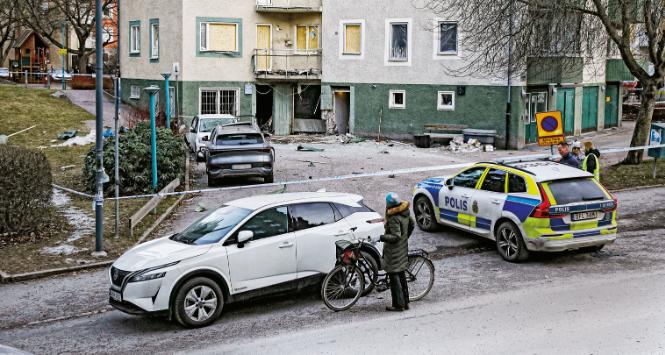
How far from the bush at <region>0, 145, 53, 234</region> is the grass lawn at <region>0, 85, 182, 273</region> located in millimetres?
292

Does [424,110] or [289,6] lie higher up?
[289,6]

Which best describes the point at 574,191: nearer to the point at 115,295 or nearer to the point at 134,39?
the point at 115,295

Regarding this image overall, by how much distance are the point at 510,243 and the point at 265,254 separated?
474 centimetres

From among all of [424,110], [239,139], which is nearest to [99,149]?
[239,139]

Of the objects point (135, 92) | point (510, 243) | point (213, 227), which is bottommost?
point (510, 243)

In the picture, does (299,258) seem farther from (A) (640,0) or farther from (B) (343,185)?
(A) (640,0)

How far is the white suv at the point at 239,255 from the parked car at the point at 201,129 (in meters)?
15.4

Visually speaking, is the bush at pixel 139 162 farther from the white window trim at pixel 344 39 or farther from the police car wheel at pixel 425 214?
the white window trim at pixel 344 39

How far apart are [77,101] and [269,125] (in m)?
10.2

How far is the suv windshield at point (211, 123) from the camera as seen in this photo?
2786cm

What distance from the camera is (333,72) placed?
3512 centimetres

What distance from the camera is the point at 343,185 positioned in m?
21.7

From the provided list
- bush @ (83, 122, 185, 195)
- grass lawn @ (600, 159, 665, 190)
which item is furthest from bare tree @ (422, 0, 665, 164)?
bush @ (83, 122, 185, 195)

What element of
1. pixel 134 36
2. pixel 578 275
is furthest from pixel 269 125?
pixel 578 275
